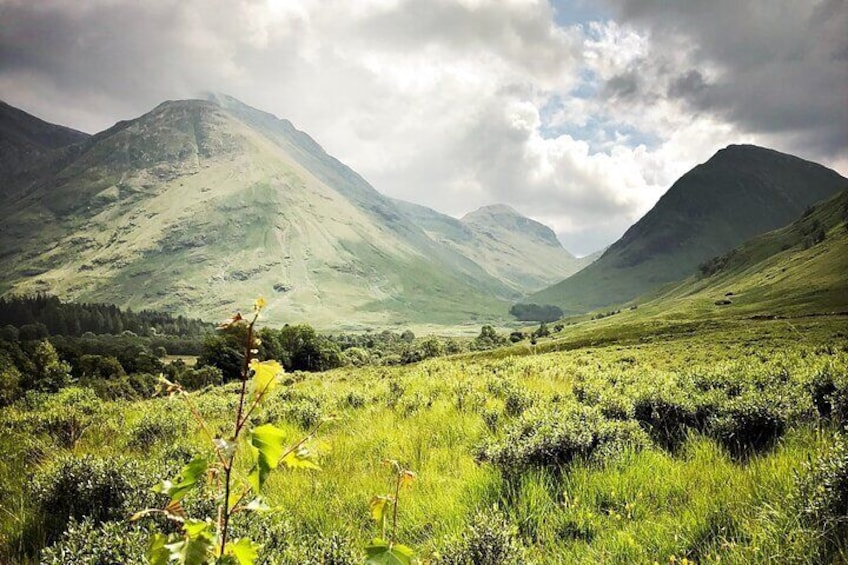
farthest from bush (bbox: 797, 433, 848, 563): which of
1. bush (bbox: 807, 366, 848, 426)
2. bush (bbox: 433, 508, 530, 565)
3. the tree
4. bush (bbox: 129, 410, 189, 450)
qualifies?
the tree

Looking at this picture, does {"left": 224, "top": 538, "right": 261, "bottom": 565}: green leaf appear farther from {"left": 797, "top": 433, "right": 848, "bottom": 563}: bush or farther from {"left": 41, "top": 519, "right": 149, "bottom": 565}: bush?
{"left": 797, "top": 433, "right": 848, "bottom": 563}: bush

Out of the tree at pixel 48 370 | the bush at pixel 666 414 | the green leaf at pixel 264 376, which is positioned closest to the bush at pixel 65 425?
the green leaf at pixel 264 376

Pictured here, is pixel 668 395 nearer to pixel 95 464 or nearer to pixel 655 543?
pixel 655 543

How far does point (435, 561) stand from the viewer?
386 centimetres

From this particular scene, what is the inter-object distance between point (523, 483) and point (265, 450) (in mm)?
4555

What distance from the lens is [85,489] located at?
17.6 feet

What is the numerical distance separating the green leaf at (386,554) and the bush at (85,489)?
434cm

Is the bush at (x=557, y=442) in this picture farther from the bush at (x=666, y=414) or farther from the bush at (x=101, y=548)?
the bush at (x=101, y=548)

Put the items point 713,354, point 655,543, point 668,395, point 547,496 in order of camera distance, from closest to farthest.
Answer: point 655,543, point 547,496, point 668,395, point 713,354

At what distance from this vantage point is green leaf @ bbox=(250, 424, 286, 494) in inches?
73.2

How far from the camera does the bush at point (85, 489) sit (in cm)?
524

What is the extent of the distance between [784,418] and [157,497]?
29.2 ft

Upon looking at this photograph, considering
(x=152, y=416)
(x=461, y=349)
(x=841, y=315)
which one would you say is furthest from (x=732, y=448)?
(x=461, y=349)

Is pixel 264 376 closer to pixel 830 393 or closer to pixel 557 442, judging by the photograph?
pixel 557 442
